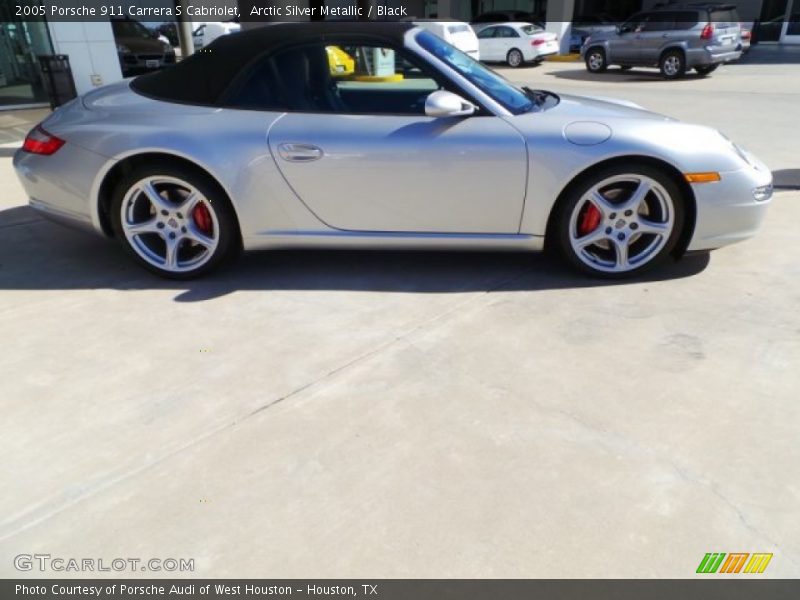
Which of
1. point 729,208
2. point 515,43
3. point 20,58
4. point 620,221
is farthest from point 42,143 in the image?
point 515,43

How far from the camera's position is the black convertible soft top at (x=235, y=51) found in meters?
3.51

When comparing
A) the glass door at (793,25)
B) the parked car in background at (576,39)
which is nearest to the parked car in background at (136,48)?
the parked car in background at (576,39)

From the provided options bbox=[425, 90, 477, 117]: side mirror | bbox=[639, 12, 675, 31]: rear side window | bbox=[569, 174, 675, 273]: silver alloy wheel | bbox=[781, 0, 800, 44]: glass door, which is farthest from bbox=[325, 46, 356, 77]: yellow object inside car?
bbox=[781, 0, 800, 44]: glass door

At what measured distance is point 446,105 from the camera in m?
3.21

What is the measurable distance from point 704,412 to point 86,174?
135 inches

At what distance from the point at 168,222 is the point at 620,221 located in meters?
2.63

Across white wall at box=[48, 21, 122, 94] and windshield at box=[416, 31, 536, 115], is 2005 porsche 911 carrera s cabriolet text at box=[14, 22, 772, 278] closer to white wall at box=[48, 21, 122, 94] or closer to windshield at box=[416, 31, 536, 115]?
windshield at box=[416, 31, 536, 115]

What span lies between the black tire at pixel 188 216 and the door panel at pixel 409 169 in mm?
449

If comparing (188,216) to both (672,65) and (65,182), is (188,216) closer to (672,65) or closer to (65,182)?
(65,182)

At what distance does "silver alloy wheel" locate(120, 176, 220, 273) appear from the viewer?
3.56 metres

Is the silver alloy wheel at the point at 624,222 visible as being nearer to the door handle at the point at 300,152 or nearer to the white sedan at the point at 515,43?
the door handle at the point at 300,152

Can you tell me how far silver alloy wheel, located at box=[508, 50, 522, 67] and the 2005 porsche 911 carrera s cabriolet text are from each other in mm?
17375


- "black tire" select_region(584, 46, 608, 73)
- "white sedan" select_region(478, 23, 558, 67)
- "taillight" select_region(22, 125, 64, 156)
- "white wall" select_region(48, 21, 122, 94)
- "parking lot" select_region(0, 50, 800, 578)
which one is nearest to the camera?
"parking lot" select_region(0, 50, 800, 578)
